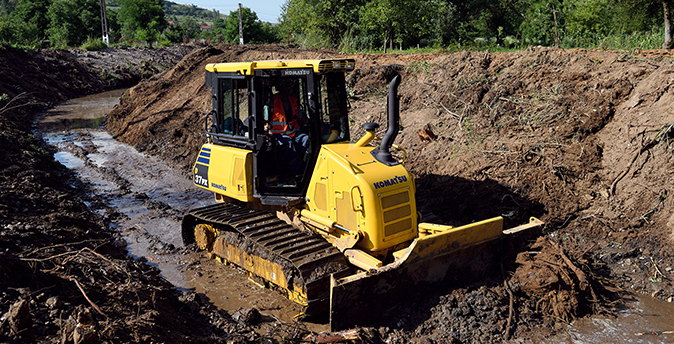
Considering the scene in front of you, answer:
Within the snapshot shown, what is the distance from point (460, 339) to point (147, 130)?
43.7 feet

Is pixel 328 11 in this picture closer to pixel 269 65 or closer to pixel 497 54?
pixel 497 54

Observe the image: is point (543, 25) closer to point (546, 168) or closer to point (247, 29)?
point (546, 168)

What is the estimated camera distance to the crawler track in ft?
16.9

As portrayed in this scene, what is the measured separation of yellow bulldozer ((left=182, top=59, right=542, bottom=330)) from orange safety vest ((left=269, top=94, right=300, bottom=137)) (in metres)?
0.01

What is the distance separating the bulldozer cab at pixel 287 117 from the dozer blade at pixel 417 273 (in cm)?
166

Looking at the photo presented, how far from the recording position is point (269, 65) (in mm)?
5836

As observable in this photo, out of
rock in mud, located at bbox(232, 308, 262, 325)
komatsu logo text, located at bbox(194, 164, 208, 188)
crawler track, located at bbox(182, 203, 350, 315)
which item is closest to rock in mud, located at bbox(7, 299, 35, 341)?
rock in mud, located at bbox(232, 308, 262, 325)

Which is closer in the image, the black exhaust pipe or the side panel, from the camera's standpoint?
the black exhaust pipe

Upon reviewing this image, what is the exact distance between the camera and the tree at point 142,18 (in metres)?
48.7

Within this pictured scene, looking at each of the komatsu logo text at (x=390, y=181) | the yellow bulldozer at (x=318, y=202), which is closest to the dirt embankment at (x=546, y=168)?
the yellow bulldozer at (x=318, y=202)

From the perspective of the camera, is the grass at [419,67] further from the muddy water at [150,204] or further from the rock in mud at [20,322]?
the rock in mud at [20,322]

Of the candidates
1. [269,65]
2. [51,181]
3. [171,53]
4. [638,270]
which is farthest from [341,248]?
[171,53]

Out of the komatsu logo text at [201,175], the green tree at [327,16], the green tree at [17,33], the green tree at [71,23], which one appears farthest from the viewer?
the green tree at [71,23]

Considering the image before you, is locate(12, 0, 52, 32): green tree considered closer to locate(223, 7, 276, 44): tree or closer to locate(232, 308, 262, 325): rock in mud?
locate(223, 7, 276, 44): tree
